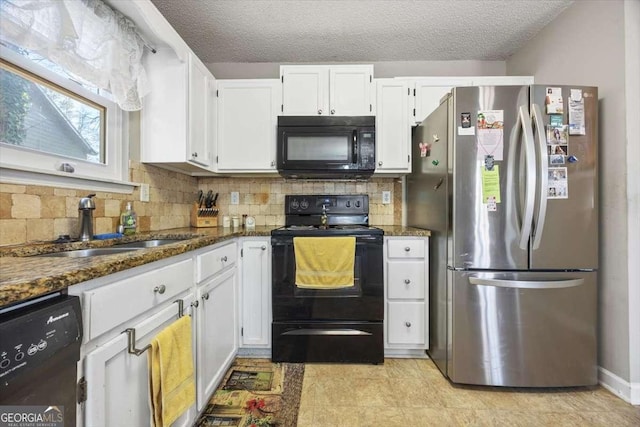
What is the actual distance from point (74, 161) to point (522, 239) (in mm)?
2389

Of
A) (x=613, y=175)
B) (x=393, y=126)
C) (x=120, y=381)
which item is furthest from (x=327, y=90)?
(x=120, y=381)

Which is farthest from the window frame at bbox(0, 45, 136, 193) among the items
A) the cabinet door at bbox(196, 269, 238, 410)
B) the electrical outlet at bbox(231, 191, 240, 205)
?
the electrical outlet at bbox(231, 191, 240, 205)

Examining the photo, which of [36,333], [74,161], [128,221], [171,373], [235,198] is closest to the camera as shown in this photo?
[36,333]

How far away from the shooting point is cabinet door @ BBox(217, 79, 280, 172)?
7.65ft

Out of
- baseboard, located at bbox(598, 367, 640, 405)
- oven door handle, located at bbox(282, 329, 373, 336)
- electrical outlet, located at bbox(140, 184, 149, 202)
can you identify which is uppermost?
electrical outlet, located at bbox(140, 184, 149, 202)

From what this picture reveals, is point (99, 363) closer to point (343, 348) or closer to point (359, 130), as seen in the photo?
point (343, 348)

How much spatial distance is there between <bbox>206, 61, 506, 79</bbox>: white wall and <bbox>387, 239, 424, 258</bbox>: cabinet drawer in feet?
5.32

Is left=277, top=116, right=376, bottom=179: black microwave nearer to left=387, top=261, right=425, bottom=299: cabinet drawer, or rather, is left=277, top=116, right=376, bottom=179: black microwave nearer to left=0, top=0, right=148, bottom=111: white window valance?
left=387, top=261, right=425, bottom=299: cabinet drawer

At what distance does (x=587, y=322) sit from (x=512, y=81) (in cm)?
184

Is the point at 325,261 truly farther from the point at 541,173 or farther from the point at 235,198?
the point at 541,173

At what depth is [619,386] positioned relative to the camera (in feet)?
5.32

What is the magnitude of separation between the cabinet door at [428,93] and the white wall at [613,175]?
0.83 metres

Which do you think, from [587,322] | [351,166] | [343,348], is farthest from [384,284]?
[587,322]

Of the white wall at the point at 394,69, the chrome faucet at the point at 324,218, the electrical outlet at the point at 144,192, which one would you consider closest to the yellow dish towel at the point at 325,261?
the chrome faucet at the point at 324,218
